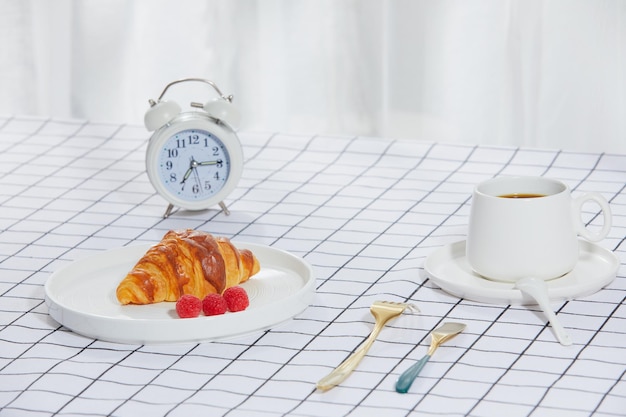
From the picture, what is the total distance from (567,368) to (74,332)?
54 centimetres

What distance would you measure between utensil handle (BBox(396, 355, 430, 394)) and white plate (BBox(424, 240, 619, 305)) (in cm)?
20

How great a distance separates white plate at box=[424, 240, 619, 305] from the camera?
3.82ft

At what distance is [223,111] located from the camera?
156 cm

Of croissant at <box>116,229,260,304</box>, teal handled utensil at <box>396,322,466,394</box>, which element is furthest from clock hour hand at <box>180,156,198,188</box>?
teal handled utensil at <box>396,322,466,394</box>

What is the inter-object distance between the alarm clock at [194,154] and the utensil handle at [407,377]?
65 cm

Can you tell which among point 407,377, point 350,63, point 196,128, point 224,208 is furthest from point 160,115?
point 350,63

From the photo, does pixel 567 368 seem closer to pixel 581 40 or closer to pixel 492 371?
pixel 492 371

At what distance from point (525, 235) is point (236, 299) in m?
0.34

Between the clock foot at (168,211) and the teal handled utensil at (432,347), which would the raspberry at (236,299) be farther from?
the clock foot at (168,211)

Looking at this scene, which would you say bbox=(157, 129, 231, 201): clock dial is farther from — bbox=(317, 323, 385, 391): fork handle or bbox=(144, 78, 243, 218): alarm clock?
bbox=(317, 323, 385, 391): fork handle

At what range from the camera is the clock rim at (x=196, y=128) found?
1.56 meters

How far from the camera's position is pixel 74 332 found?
1.14 meters

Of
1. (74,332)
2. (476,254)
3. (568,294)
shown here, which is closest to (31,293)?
(74,332)

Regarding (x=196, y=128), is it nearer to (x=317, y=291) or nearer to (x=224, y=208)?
(x=224, y=208)
